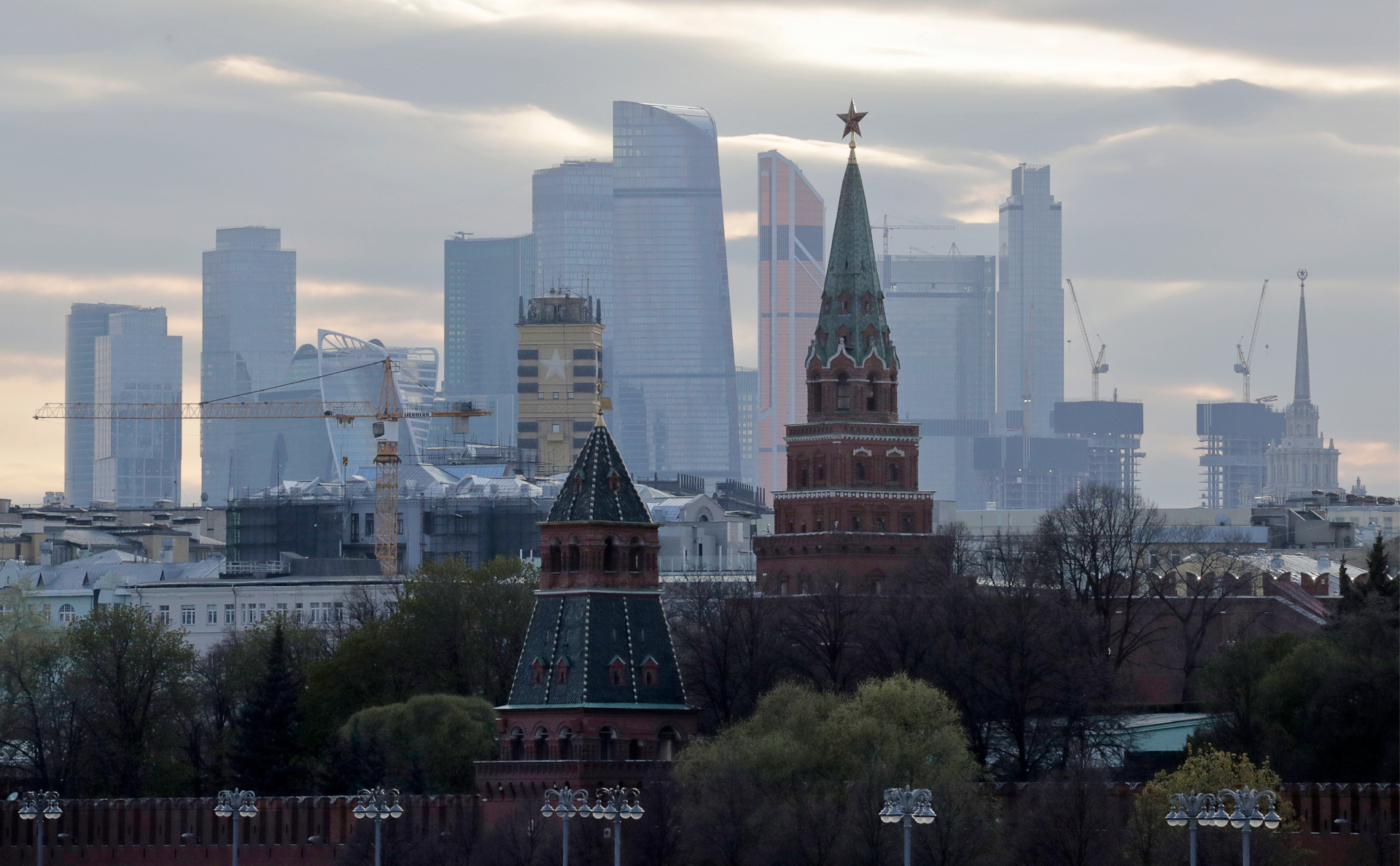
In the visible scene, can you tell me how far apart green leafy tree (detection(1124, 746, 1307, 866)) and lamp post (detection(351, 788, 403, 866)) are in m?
27.3

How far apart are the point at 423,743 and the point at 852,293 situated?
1806 inches

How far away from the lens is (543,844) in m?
128

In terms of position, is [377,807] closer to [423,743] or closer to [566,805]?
[566,805]

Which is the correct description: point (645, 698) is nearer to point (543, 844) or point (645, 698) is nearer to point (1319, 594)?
point (543, 844)

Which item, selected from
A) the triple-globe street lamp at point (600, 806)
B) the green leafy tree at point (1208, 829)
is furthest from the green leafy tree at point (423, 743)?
the green leafy tree at point (1208, 829)

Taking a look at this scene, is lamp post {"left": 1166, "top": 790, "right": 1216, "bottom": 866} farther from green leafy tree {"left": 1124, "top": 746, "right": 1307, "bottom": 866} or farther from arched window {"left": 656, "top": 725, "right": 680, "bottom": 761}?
arched window {"left": 656, "top": 725, "right": 680, "bottom": 761}

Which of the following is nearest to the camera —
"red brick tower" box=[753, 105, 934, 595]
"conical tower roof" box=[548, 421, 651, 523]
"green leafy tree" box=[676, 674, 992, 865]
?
"green leafy tree" box=[676, 674, 992, 865]

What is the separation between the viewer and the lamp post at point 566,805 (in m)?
112

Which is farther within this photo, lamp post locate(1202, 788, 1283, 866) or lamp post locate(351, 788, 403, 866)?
lamp post locate(351, 788, 403, 866)

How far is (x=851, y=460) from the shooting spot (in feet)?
591

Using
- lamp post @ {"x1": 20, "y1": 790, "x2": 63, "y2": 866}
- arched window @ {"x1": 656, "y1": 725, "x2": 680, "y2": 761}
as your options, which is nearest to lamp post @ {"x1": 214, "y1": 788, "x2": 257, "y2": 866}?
lamp post @ {"x1": 20, "y1": 790, "x2": 63, "y2": 866}

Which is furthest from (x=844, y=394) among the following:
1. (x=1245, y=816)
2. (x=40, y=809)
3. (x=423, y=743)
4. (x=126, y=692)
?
(x=1245, y=816)

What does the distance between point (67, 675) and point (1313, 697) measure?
64811 mm

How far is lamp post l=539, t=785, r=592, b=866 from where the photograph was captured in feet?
367
